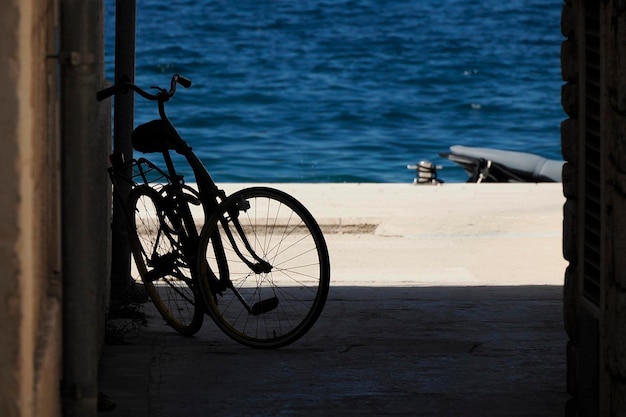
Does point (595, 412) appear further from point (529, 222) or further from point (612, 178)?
point (529, 222)

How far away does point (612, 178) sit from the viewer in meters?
4.11

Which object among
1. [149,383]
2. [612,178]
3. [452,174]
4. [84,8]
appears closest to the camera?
[84,8]

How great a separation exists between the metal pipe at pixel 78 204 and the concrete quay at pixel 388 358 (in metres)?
1.06

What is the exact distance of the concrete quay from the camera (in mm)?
5047

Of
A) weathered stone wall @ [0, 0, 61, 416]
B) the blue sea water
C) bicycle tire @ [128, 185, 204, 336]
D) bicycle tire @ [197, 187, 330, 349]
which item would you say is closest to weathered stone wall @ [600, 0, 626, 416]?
weathered stone wall @ [0, 0, 61, 416]

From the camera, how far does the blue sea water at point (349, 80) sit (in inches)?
1343

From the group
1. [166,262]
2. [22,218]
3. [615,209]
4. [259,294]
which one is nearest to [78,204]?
[22,218]

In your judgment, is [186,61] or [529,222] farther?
[186,61]

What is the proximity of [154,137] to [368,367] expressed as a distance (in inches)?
61.3

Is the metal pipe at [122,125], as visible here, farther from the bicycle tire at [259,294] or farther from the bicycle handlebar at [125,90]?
the bicycle handlebar at [125,90]

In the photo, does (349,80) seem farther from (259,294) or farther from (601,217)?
(601,217)

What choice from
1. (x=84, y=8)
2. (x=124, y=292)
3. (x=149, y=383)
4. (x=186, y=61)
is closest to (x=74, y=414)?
(x=84, y=8)

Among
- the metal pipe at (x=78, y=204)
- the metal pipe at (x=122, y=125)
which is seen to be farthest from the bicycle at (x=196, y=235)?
the metal pipe at (x=78, y=204)

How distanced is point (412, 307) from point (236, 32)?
185ft
